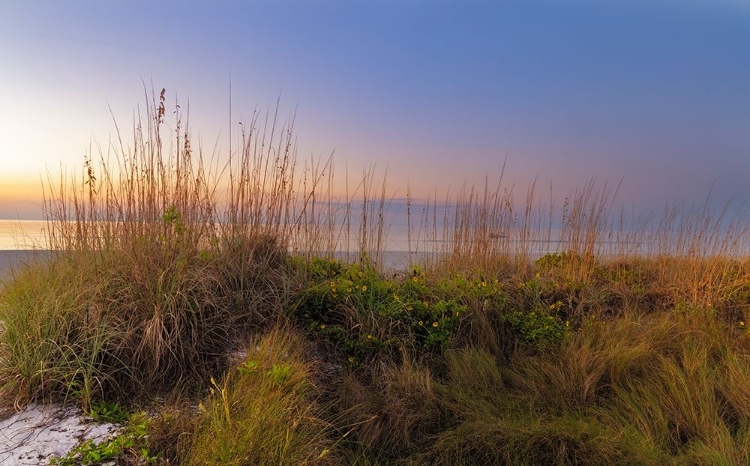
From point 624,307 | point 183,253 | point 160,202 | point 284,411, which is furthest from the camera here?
point 624,307

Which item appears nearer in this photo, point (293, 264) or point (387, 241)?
point (293, 264)

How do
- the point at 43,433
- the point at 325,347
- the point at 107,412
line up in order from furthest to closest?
the point at 325,347, the point at 107,412, the point at 43,433

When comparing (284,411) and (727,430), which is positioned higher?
(284,411)

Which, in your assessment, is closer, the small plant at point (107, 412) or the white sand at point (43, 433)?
the white sand at point (43, 433)

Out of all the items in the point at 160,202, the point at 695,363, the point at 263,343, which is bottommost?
the point at 695,363

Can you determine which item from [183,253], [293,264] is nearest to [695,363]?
[293,264]

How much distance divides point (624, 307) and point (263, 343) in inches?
146

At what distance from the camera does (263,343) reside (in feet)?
9.00

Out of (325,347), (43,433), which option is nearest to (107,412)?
(43,433)

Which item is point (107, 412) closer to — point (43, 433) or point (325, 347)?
point (43, 433)

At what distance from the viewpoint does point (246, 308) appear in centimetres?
335

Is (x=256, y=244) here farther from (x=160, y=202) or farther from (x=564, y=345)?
(x=564, y=345)

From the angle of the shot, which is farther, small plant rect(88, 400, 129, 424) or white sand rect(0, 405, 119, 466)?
small plant rect(88, 400, 129, 424)

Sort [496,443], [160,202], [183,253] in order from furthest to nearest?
[160,202]
[183,253]
[496,443]
